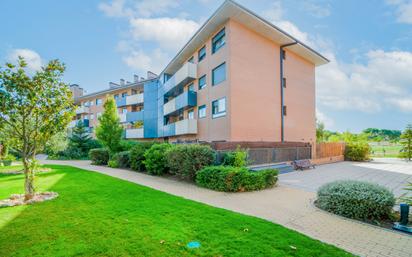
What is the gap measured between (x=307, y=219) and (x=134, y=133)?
28838mm

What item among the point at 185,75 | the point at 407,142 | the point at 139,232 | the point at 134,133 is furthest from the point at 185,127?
the point at 407,142

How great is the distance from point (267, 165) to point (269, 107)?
5558 millimetres

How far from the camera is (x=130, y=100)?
1309 inches

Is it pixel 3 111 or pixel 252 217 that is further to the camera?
pixel 3 111

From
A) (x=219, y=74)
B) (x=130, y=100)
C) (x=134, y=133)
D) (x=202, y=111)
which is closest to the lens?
(x=219, y=74)

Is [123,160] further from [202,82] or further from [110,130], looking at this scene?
[202,82]

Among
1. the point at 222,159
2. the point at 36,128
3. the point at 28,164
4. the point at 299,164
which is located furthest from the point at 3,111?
the point at 299,164

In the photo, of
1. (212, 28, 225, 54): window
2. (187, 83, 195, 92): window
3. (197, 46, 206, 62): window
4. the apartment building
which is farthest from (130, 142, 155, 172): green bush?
(197, 46, 206, 62): window

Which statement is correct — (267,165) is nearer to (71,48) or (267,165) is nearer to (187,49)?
(187,49)

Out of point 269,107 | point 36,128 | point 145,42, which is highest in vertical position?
point 145,42

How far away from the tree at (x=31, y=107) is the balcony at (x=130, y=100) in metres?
25.1

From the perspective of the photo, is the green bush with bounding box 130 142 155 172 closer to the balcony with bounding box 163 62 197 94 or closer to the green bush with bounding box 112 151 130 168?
the green bush with bounding box 112 151 130 168

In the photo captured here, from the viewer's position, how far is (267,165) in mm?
14555

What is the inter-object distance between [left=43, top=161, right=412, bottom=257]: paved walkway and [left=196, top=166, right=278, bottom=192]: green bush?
1.35ft
